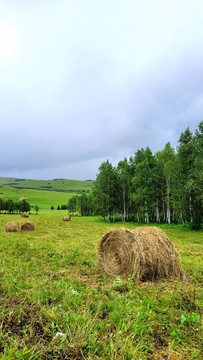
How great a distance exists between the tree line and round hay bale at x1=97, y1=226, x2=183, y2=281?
58.4 ft

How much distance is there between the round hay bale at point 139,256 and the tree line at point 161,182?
17796 millimetres

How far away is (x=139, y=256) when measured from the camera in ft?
21.8

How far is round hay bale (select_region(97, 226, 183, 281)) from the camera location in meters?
6.63

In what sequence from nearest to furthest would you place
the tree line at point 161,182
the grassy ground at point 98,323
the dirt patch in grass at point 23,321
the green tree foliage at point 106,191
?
the grassy ground at point 98,323 < the dirt patch in grass at point 23,321 < the tree line at point 161,182 < the green tree foliage at point 106,191

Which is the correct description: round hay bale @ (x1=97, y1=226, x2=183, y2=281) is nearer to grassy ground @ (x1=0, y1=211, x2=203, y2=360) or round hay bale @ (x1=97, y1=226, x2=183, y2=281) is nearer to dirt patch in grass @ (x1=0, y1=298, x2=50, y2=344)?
grassy ground @ (x1=0, y1=211, x2=203, y2=360)

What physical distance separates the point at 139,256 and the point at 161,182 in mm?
34096

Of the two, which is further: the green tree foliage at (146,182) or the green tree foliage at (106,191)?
the green tree foliage at (106,191)

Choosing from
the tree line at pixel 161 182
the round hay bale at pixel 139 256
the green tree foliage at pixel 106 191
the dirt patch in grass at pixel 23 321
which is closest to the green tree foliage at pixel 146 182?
the tree line at pixel 161 182

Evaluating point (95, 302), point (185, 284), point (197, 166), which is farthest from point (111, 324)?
point (197, 166)

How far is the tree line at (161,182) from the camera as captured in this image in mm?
24781

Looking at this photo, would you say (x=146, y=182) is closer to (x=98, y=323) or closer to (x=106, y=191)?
(x=106, y=191)

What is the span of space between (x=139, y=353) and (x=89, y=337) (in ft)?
3.01

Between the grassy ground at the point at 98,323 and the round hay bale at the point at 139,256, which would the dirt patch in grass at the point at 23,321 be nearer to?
the grassy ground at the point at 98,323

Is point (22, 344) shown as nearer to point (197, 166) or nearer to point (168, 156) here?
point (197, 166)
